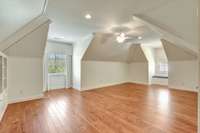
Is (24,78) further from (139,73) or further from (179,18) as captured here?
(139,73)

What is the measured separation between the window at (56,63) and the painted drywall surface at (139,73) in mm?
5140

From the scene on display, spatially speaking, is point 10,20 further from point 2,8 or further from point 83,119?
point 83,119

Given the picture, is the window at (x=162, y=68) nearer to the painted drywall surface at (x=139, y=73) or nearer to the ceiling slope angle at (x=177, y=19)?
the painted drywall surface at (x=139, y=73)

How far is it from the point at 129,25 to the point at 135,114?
114 inches

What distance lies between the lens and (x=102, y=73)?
23.6ft

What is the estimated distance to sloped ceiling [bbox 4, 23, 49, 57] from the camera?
154 inches

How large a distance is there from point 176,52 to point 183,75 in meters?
1.39

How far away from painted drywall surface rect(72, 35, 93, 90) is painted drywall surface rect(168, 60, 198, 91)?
5.04 meters

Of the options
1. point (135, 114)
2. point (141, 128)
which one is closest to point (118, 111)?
point (135, 114)

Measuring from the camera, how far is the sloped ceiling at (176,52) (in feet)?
18.2

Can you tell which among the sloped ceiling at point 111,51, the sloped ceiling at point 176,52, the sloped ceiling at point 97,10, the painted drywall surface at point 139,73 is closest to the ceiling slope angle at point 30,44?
the sloped ceiling at point 97,10

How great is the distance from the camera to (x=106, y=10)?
9.58ft

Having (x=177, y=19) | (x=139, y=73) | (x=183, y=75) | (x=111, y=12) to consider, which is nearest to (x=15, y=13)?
(x=111, y=12)

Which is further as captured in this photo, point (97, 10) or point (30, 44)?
point (30, 44)
